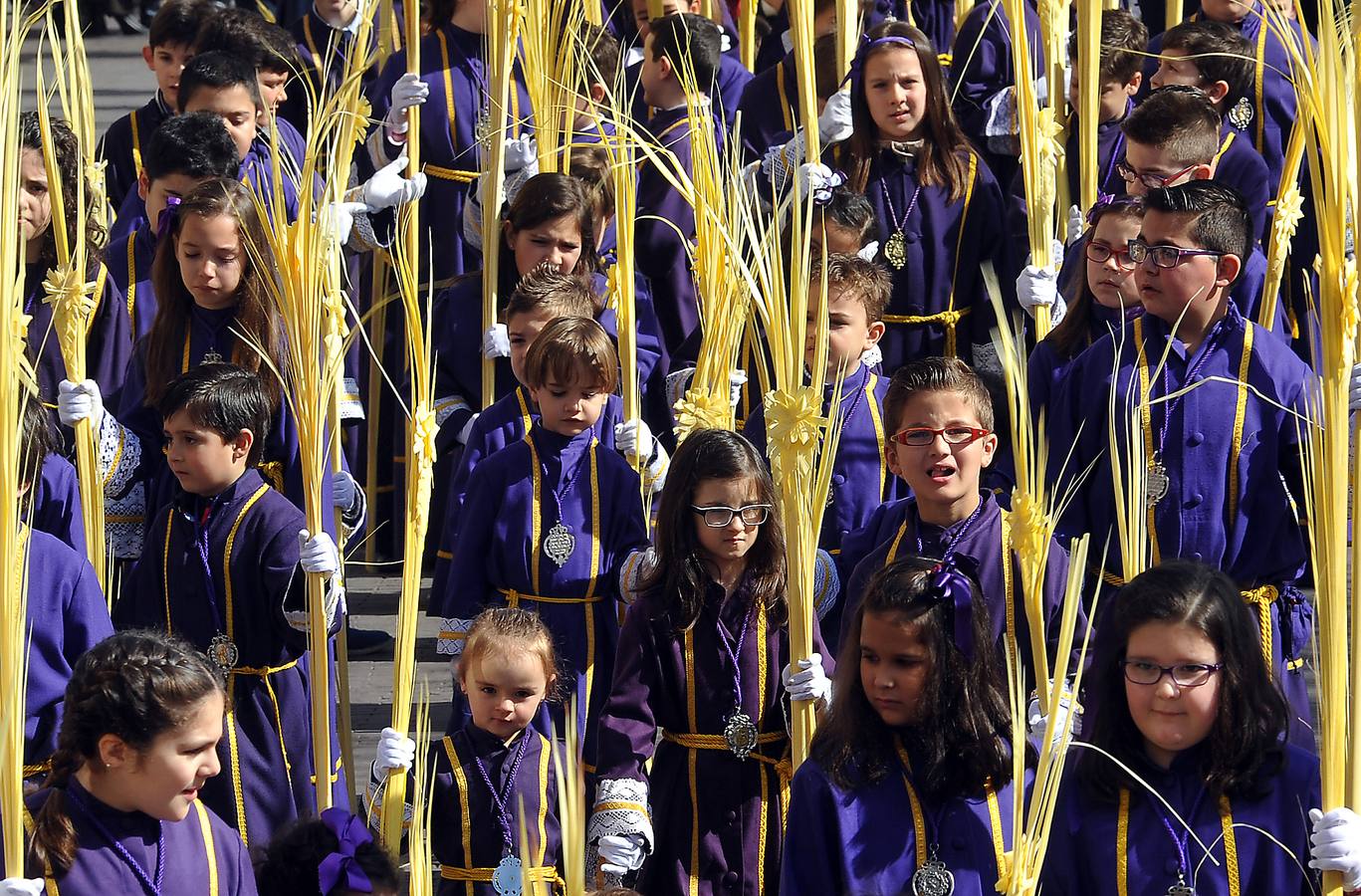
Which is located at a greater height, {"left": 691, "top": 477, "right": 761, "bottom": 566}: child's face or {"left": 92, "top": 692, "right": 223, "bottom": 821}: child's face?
{"left": 691, "top": 477, "right": 761, "bottom": 566}: child's face

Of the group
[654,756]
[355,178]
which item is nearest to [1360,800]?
[654,756]

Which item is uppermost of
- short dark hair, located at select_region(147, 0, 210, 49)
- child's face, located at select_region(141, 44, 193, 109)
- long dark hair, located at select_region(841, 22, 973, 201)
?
short dark hair, located at select_region(147, 0, 210, 49)

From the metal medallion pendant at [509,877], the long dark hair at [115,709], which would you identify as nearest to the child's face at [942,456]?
the metal medallion pendant at [509,877]

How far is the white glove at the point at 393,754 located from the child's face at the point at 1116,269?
78.7 inches

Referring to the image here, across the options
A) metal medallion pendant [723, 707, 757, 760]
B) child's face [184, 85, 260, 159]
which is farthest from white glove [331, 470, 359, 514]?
child's face [184, 85, 260, 159]

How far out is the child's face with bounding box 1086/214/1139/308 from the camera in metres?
5.17

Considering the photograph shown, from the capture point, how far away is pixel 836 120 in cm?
644

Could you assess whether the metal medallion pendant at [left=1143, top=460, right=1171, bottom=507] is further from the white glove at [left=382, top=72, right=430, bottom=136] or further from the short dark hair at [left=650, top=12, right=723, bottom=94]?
the white glove at [left=382, top=72, right=430, bottom=136]

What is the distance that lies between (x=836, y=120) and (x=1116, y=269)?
4.88 feet

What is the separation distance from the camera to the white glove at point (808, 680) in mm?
4172

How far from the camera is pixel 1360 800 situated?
342cm

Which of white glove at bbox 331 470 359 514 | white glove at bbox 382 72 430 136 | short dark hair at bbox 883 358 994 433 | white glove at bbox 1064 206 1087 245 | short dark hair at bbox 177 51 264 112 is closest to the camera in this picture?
short dark hair at bbox 883 358 994 433

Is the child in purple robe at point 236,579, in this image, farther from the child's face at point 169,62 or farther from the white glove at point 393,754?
the child's face at point 169,62

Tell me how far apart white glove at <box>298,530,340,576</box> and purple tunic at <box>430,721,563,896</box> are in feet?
1.71
